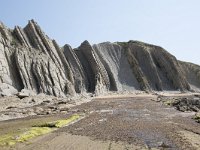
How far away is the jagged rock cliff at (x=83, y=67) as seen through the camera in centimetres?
7044

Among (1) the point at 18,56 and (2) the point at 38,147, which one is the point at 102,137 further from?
(1) the point at 18,56

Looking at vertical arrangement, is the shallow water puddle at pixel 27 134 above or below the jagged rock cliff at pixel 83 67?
below

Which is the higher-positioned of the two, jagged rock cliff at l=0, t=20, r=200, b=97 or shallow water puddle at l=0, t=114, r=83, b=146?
jagged rock cliff at l=0, t=20, r=200, b=97

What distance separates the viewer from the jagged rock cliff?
70438 mm

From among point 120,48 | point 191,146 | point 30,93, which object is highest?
point 120,48

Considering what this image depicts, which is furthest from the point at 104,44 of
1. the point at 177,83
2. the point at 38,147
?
the point at 38,147

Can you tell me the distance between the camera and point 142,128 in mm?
29891

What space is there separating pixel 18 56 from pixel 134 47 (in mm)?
69138

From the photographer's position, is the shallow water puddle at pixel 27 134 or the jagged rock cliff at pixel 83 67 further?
the jagged rock cliff at pixel 83 67

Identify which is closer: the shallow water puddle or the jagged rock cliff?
the shallow water puddle

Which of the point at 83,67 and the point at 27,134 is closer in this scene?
the point at 27,134

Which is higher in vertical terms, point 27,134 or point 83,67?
point 83,67

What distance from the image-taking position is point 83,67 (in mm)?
107500

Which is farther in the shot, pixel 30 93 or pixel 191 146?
pixel 30 93
